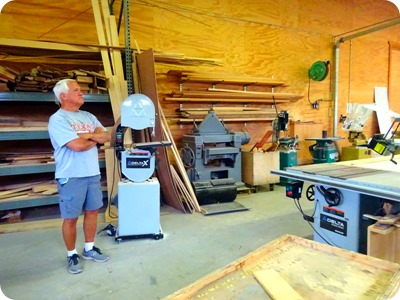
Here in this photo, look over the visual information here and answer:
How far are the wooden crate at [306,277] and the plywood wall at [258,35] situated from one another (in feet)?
11.7

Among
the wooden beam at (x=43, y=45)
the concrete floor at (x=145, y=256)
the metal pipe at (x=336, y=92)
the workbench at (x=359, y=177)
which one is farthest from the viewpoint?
the metal pipe at (x=336, y=92)

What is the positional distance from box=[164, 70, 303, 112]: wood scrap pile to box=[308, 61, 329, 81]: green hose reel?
27.9 inches

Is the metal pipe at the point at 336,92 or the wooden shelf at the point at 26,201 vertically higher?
the metal pipe at the point at 336,92

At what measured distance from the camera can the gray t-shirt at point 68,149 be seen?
2188 millimetres

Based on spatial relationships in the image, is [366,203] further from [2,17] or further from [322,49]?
[322,49]

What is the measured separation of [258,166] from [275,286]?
357 cm

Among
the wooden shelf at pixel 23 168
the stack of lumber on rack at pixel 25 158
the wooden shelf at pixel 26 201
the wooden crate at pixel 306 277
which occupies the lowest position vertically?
the wooden shelf at pixel 26 201

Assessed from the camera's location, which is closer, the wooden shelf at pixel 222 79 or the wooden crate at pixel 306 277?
the wooden crate at pixel 306 277

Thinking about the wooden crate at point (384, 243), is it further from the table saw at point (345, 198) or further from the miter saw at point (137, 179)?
the miter saw at point (137, 179)

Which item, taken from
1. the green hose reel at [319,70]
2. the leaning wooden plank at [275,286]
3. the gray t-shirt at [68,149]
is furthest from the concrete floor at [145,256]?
the green hose reel at [319,70]

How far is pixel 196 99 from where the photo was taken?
4637 mm

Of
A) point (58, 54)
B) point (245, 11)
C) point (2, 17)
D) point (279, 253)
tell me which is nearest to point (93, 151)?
point (279, 253)

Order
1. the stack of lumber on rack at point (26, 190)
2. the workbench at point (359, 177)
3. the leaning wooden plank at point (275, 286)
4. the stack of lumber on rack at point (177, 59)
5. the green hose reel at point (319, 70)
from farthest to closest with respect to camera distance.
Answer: the green hose reel at point (319, 70) → the stack of lumber on rack at point (177, 59) → the stack of lumber on rack at point (26, 190) → the workbench at point (359, 177) → the leaning wooden plank at point (275, 286)

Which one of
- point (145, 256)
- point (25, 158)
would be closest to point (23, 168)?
point (25, 158)
